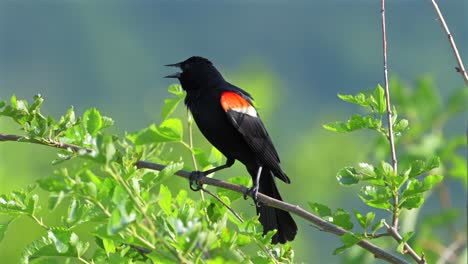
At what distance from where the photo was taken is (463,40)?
12050 centimetres

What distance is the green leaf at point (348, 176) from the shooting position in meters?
2.26

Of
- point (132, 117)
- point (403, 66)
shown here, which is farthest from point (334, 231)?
point (403, 66)

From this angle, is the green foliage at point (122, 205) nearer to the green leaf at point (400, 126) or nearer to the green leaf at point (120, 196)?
the green leaf at point (120, 196)

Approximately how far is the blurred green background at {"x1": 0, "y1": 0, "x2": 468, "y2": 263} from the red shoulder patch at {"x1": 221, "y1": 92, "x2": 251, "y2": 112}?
2923 inches

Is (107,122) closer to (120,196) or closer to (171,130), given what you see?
(171,130)

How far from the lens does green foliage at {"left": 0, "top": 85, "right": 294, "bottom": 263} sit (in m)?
1.68

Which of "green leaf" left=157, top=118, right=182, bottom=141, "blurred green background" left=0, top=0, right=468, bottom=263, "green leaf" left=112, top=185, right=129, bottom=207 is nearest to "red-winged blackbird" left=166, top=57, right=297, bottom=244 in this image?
"green leaf" left=157, top=118, right=182, bottom=141

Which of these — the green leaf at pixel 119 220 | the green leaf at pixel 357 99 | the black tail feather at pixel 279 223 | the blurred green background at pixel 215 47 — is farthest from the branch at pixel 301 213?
the blurred green background at pixel 215 47

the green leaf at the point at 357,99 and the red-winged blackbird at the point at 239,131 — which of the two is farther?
the red-winged blackbird at the point at 239,131

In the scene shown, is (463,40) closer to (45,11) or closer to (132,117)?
(132,117)

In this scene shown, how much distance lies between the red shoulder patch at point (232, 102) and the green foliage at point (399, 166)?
99 cm

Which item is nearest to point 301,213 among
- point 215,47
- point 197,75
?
point 197,75

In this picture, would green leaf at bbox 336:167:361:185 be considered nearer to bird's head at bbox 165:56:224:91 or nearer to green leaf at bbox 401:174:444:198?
green leaf at bbox 401:174:444:198

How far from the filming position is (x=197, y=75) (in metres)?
4.49
